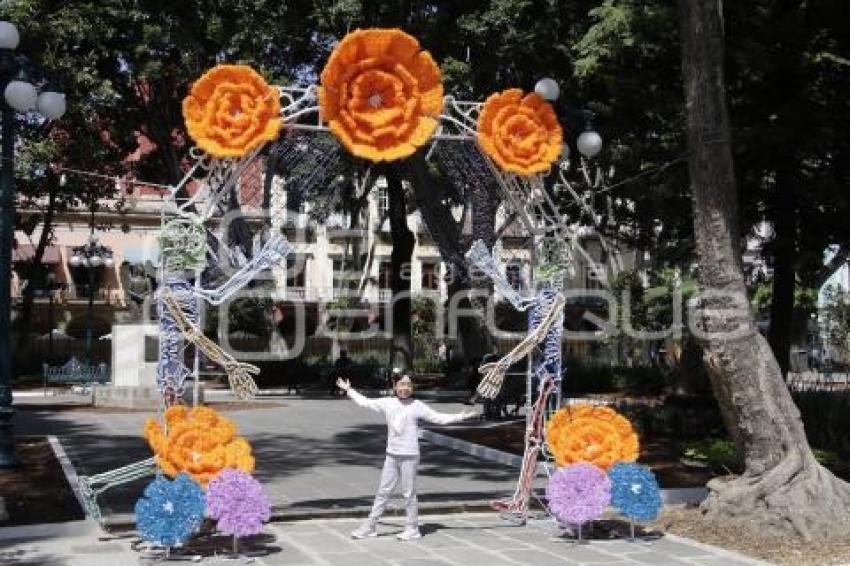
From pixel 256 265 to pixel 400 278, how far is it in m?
21.6

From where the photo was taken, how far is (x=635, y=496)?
9.03 meters

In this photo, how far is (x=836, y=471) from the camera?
1295 cm

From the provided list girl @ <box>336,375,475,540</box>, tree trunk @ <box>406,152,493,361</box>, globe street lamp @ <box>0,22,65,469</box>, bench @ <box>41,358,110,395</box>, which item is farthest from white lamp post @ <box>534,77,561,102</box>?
bench @ <box>41,358,110,395</box>

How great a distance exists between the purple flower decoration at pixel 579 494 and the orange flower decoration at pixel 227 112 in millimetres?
4141

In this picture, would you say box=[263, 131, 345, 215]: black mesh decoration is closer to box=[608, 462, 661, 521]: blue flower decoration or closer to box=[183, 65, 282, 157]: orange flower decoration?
box=[183, 65, 282, 157]: orange flower decoration

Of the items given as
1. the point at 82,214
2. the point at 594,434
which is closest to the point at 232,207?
the point at 594,434

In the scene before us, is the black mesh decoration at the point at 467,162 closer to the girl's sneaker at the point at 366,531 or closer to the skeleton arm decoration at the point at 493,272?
the skeleton arm decoration at the point at 493,272

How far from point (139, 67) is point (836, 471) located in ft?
57.1

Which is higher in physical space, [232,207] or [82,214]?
[82,214]

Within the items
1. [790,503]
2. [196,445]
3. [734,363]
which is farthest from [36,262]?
[790,503]

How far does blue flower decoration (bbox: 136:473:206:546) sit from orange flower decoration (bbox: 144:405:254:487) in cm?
37

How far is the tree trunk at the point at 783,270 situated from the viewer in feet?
54.8

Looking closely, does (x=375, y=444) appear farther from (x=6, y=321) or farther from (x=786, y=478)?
(x=786, y=478)

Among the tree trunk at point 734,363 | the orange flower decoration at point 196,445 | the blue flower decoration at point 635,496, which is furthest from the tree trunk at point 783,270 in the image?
the orange flower decoration at point 196,445
